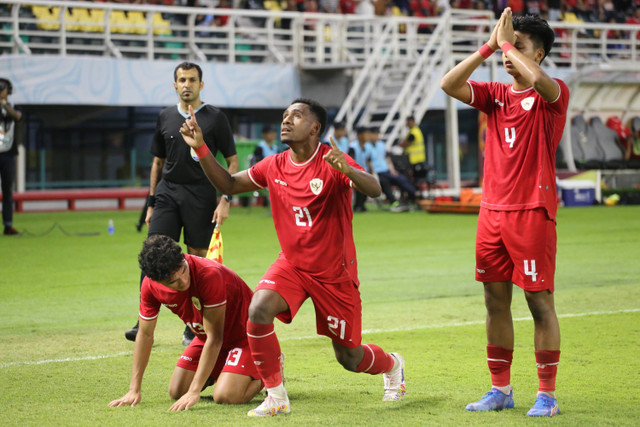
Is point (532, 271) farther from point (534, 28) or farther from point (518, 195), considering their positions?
point (534, 28)

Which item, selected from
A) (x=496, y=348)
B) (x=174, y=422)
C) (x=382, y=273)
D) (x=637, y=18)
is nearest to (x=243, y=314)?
(x=174, y=422)

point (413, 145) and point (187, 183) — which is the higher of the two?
point (187, 183)

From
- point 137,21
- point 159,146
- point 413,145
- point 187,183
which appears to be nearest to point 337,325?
point 187,183

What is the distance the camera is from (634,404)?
556cm

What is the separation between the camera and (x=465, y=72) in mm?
5457

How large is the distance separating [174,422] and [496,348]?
188 cm

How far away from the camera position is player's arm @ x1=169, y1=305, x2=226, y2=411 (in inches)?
218

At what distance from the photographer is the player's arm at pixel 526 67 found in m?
5.11

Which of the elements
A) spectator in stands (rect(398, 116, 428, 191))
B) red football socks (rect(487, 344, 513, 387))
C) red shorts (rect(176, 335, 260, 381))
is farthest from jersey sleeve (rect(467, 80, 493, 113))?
spectator in stands (rect(398, 116, 428, 191))

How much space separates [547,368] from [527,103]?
148cm

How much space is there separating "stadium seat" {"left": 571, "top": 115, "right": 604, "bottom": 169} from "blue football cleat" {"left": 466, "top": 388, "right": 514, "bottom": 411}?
23.2m

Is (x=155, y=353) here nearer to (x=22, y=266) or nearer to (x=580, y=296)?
(x=580, y=296)

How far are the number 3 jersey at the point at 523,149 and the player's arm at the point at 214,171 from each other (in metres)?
1.48

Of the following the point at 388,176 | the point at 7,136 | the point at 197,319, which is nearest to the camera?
the point at 197,319
